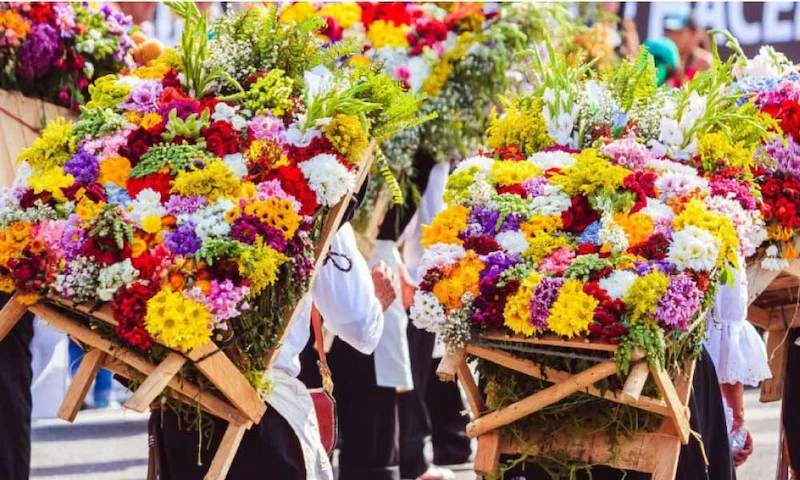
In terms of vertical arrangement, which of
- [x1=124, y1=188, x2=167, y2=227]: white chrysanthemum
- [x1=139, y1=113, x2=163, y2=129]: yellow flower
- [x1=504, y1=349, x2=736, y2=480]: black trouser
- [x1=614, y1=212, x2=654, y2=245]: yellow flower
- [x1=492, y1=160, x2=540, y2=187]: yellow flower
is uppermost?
[x1=139, y1=113, x2=163, y2=129]: yellow flower

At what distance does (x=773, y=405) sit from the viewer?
10.3 metres

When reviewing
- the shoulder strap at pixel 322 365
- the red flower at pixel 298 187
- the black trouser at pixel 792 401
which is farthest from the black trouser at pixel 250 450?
the black trouser at pixel 792 401

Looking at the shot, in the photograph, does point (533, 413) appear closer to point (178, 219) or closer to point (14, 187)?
point (178, 219)

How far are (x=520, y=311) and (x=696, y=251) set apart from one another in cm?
64

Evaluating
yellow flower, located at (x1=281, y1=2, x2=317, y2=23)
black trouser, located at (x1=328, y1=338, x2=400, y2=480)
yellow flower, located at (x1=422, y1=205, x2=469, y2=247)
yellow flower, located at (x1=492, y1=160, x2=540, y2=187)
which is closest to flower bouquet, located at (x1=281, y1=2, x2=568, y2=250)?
yellow flower, located at (x1=281, y1=2, x2=317, y2=23)

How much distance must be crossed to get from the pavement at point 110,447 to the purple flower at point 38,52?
2774 millimetres

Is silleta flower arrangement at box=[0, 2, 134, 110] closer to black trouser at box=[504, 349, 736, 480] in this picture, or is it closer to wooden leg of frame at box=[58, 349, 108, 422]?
wooden leg of frame at box=[58, 349, 108, 422]

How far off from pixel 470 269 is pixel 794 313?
6.32 feet

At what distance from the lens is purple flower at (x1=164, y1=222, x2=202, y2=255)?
4.49 meters

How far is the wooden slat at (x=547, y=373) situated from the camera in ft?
15.2

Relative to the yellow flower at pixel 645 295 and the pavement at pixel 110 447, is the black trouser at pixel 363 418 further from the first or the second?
the yellow flower at pixel 645 295

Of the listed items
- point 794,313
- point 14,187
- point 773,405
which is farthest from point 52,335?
point 773,405

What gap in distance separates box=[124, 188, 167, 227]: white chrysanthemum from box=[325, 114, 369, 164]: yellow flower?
0.66m

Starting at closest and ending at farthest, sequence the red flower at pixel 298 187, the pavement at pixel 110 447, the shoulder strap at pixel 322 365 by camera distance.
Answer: the red flower at pixel 298 187 < the shoulder strap at pixel 322 365 < the pavement at pixel 110 447
